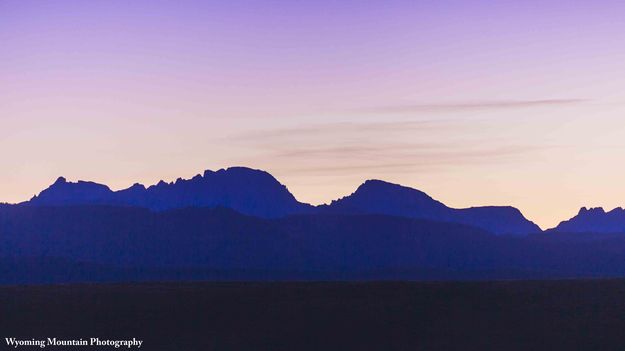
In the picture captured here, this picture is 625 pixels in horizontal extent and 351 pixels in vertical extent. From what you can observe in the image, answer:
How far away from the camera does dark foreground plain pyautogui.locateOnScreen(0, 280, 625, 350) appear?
39406 millimetres

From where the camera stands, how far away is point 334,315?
4600cm

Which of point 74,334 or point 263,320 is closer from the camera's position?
point 74,334

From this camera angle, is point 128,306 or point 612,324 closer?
point 612,324

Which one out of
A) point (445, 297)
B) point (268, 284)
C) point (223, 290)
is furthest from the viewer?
point (268, 284)

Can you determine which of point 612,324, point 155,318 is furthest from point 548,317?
A: point 155,318

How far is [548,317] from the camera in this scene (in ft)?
148

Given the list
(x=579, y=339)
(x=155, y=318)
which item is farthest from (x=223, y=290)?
(x=579, y=339)

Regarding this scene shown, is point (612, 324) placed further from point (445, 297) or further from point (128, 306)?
point (128, 306)

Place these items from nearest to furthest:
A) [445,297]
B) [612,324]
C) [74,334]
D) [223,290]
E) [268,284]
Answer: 1. [74,334]
2. [612,324]
3. [445,297]
4. [223,290]
5. [268,284]

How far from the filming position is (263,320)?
44.7 m

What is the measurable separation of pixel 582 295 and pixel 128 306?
23.9m

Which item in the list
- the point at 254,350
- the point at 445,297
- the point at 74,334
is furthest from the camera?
the point at 445,297

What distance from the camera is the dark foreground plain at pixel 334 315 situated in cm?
3941

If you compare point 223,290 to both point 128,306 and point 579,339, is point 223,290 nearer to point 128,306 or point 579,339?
point 128,306
